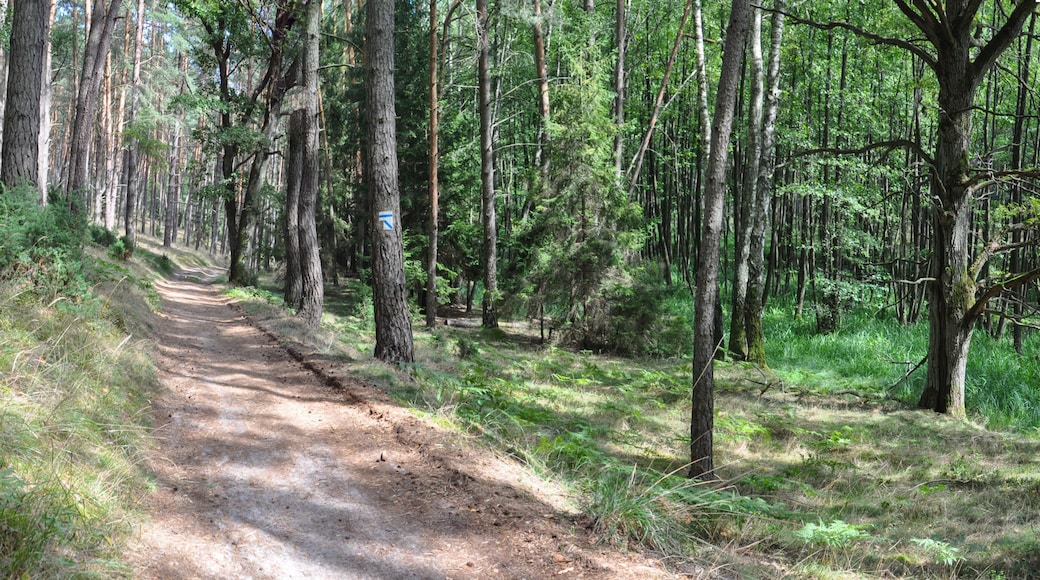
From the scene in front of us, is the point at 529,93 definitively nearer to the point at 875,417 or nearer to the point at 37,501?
the point at 875,417

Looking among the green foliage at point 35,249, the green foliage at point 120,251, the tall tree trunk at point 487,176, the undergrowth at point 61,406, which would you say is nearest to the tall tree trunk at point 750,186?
the tall tree trunk at point 487,176

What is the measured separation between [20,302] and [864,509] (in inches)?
360

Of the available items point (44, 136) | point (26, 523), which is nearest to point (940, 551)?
point (26, 523)

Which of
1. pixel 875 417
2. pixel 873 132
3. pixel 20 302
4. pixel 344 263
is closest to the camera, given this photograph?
pixel 20 302

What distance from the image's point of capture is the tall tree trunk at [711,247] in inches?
267

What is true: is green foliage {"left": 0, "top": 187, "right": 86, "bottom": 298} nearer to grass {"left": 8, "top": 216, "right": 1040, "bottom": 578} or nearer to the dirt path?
grass {"left": 8, "top": 216, "right": 1040, "bottom": 578}

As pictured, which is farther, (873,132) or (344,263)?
(344,263)

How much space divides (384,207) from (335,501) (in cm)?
508

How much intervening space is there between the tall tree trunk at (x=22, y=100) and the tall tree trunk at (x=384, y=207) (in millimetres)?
4585

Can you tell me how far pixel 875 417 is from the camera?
35.9ft

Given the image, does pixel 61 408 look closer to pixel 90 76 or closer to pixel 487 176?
pixel 487 176

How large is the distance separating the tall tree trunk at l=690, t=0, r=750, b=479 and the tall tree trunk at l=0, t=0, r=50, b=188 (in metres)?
8.89

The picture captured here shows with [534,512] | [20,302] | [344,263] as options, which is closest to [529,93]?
[344,263]

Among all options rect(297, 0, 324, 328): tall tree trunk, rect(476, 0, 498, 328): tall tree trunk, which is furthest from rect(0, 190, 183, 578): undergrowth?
rect(476, 0, 498, 328): tall tree trunk
